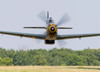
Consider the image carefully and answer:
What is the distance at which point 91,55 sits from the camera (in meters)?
125

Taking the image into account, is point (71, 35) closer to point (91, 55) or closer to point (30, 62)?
point (30, 62)

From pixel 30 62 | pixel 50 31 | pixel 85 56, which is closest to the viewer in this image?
pixel 50 31

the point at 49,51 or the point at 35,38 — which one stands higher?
the point at 49,51

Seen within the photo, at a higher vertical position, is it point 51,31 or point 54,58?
point 54,58

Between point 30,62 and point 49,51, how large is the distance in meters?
27.7

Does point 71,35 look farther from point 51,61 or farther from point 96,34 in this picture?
point 51,61

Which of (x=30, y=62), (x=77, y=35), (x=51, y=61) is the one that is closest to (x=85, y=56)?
(x=51, y=61)

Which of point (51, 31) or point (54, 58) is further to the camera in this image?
point (54, 58)

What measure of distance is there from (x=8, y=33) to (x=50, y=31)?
249 inches

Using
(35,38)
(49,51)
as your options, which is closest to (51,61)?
(49,51)

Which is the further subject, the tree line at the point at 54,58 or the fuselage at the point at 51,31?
the tree line at the point at 54,58

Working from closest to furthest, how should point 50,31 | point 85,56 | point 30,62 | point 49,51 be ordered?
point 50,31 < point 30,62 < point 85,56 < point 49,51

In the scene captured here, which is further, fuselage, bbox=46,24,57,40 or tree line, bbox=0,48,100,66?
tree line, bbox=0,48,100,66

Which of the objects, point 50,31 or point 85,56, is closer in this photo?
point 50,31
